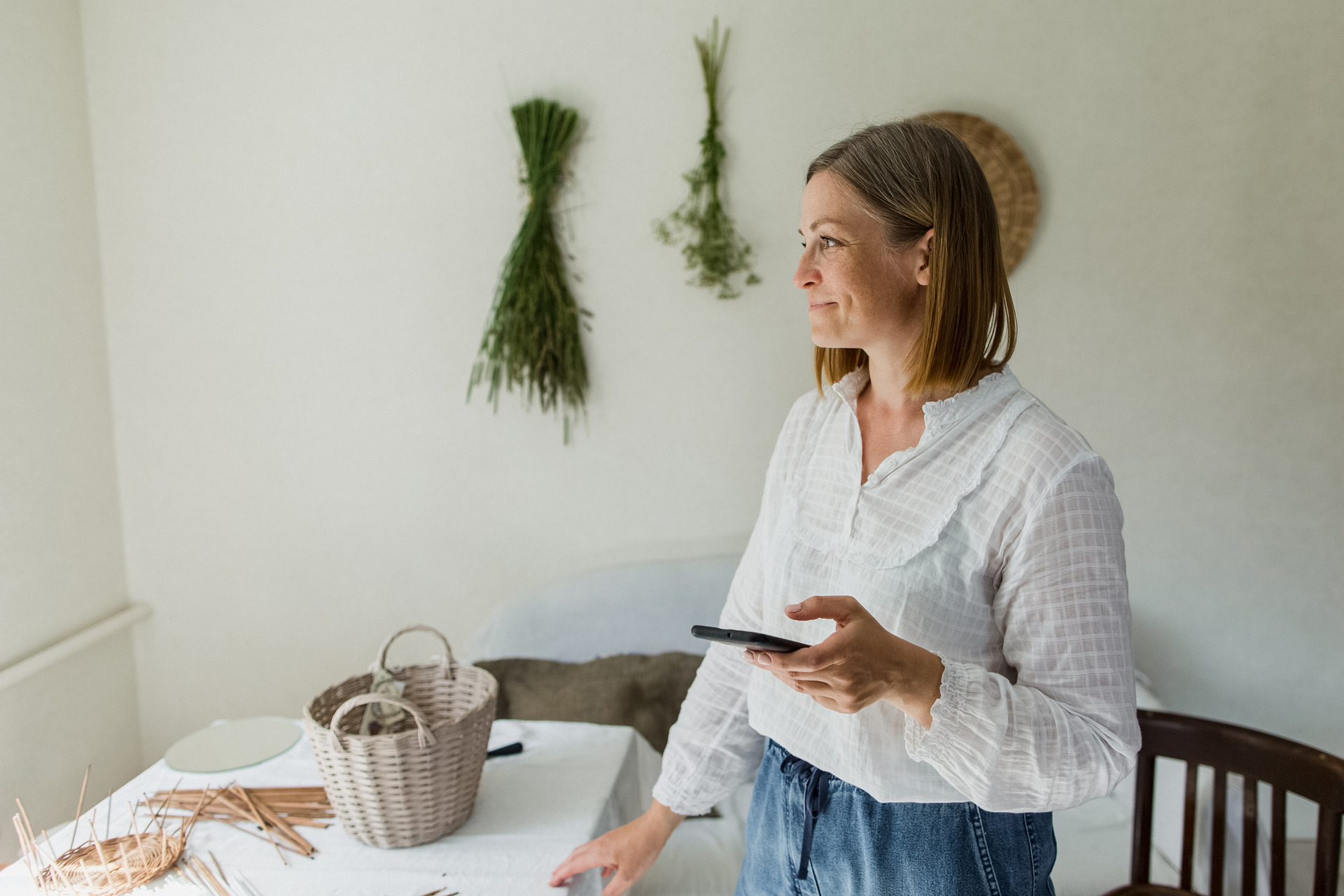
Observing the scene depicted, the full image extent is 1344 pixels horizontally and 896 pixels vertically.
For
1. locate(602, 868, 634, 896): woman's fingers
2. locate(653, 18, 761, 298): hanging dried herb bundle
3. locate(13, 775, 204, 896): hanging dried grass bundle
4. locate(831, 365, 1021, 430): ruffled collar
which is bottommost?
locate(602, 868, 634, 896): woman's fingers

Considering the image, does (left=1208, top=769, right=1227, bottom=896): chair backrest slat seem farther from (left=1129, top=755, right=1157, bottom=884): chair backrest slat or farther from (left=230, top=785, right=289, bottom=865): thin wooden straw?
(left=230, top=785, right=289, bottom=865): thin wooden straw

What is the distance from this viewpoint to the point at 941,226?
865 mm

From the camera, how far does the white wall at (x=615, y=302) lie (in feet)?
6.45

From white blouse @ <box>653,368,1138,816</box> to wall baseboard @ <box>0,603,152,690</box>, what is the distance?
1.64 metres

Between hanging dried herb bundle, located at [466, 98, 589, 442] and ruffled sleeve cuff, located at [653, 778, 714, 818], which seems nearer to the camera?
ruffled sleeve cuff, located at [653, 778, 714, 818]

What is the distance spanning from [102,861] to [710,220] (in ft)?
5.51

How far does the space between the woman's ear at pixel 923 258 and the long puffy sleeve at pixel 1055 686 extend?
25cm

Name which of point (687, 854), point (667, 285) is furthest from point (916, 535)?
point (667, 285)

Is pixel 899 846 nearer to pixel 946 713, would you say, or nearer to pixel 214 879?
pixel 946 713

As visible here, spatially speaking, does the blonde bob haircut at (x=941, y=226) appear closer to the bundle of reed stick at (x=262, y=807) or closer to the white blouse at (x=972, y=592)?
the white blouse at (x=972, y=592)

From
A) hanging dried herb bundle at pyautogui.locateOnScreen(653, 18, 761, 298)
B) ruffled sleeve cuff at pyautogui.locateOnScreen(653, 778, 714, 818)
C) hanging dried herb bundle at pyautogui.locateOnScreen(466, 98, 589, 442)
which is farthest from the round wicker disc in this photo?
ruffled sleeve cuff at pyautogui.locateOnScreen(653, 778, 714, 818)

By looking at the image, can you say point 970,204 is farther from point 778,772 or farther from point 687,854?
point 687,854

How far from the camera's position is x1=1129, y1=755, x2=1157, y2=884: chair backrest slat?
1292 millimetres

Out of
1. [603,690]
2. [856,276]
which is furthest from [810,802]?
[603,690]
